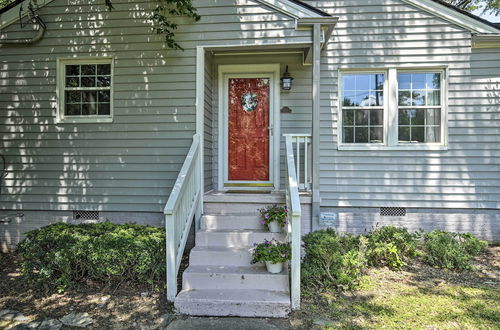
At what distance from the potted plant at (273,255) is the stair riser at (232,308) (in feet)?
1.49

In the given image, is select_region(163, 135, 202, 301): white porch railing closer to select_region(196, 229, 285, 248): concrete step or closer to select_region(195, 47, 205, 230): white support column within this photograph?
select_region(195, 47, 205, 230): white support column

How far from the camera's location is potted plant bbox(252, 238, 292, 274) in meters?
3.62

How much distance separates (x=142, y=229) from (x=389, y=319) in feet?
10.3

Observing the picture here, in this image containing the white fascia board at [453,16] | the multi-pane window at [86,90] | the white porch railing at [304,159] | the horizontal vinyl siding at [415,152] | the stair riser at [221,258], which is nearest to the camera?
the stair riser at [221,258]

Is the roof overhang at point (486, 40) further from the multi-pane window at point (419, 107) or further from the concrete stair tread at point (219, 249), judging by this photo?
the concrete stair tread at point (219, 249)

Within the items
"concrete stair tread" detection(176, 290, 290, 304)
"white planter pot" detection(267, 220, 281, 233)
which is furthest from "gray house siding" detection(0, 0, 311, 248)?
"concrete stair tread" detection(176, 290, 290, 304)

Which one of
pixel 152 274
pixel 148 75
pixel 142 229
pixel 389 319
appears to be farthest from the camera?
pixel 148 75

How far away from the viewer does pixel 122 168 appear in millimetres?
5289

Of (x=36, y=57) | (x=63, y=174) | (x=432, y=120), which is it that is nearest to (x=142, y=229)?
(x=63, y=174)

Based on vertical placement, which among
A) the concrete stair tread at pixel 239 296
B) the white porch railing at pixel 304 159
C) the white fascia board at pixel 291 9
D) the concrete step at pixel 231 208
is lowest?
the concrete stair tread at pixel 239 296

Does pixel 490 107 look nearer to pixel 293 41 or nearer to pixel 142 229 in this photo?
pixel 293 41

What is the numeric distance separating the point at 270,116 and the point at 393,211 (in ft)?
8.72

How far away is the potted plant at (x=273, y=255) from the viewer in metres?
3.62

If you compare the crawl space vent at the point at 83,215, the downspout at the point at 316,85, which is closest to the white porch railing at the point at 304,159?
the downspout at the point at 316,85
